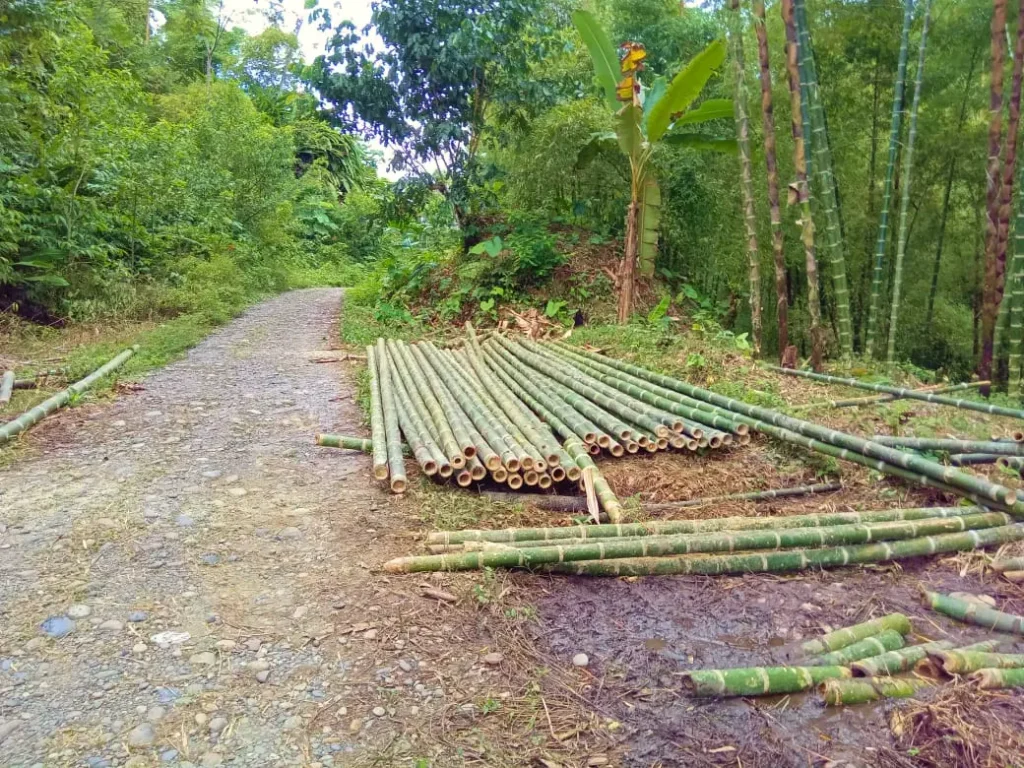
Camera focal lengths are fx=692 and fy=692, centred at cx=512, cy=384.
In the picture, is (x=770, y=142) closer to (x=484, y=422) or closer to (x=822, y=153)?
(x=822, y=153)

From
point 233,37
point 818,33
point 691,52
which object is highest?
point 233,37

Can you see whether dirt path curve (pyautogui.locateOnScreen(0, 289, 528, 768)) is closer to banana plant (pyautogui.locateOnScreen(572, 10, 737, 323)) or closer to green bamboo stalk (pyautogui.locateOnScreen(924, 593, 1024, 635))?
green bamboo stalk (pyautogui.locateOnScreen(924, 593, 1024, 635))

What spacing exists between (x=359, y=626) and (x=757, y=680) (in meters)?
1.15

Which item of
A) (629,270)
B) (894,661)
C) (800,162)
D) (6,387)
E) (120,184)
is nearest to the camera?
(894,661)

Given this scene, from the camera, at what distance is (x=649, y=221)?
285 inches

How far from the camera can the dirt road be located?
166 cm

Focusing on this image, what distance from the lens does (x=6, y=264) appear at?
6.04 m

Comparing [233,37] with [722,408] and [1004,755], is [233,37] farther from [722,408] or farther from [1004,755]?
[1004,755]

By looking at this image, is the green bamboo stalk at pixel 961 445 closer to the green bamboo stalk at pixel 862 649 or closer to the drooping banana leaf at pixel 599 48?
the green bamboo stalk at pixel 862 649

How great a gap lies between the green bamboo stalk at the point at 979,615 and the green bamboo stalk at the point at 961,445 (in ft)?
3.92

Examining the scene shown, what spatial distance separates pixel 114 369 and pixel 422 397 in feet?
8.13

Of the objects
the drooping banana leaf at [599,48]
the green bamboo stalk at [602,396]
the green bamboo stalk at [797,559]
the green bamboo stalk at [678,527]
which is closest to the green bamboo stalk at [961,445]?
the green bamboo stalk at [678,527]

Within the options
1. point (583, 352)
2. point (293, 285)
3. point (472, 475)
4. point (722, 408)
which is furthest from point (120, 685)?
point (293, 285)

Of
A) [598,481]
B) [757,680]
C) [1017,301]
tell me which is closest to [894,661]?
[757,680]
